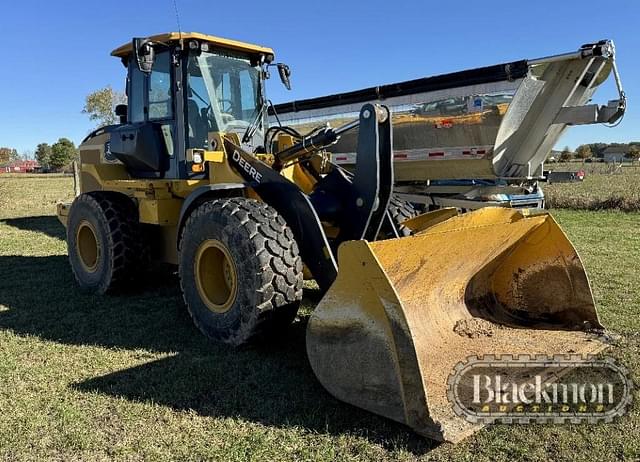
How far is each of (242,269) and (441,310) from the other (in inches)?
58.9

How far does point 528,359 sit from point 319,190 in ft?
6.85

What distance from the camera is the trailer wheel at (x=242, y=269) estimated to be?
3889mm

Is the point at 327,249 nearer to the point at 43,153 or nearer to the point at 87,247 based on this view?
the point at 87,247

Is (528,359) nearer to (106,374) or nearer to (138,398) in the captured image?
(138,398)

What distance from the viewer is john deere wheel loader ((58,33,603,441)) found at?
10.4ft

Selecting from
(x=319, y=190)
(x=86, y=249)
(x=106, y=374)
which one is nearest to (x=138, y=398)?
(x=106, y=374)

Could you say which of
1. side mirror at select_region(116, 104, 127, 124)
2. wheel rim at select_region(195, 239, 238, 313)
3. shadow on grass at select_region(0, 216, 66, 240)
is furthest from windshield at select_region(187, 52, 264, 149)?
shadow on grass at select_region(0, 216, 66, 240)

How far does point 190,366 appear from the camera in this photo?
12.8 ft

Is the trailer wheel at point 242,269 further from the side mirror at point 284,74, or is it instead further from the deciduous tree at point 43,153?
the deciduous tree at point 43,153

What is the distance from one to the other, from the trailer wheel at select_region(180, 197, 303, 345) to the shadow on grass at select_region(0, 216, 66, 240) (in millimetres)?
7510

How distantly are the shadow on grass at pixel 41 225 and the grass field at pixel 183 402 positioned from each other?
628 centimetres

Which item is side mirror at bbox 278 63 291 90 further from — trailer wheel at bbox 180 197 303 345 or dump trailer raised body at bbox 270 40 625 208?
trailer wheel at bbox 180 197 303 345

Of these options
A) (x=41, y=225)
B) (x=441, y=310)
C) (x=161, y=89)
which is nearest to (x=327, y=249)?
(x=441, y=310)

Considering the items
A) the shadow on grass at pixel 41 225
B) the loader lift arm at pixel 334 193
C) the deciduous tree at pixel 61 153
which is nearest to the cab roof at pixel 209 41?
the loader lift arm at pixel 334 193
